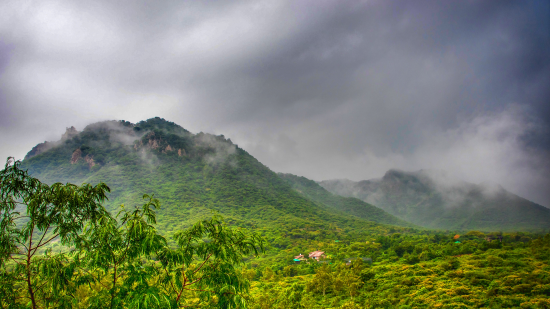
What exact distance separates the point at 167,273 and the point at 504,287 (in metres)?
25.3

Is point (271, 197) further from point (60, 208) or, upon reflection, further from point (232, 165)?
point (60, 208)

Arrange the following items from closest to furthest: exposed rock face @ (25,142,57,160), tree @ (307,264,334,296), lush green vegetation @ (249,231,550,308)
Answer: lush green vegetation @ (249,231,550,308) < tree @ (307,264,334,296) < exposed rock face @ (25,142,57,160)

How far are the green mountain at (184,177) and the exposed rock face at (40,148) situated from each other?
0.85 meters

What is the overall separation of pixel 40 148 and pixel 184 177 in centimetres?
10744

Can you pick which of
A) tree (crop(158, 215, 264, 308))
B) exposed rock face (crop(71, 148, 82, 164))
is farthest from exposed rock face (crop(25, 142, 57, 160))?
tree (crop(158, 215, 264, 308))

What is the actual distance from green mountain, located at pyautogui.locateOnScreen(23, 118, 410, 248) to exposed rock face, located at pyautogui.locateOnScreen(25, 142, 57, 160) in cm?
Result: 85

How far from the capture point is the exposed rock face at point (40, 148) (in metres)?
152

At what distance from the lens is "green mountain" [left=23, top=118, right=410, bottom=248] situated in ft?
324

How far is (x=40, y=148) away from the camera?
15400 centimetres

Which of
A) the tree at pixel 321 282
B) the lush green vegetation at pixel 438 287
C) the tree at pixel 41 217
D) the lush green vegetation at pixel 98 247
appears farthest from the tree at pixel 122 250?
the tree at pixel 321 282

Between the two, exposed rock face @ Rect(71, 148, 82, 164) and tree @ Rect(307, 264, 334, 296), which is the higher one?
exposed rock face @ Rect(71, 148, 82, 164)

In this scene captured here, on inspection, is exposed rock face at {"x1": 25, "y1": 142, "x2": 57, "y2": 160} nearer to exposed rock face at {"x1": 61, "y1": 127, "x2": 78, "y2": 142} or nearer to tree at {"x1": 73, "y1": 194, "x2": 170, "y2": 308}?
exposed rock face at {"x1": 61, "y1": 127, "x2": 78, "y2": 142}

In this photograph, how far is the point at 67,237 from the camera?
14.9ft

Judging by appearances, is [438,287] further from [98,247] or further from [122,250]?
[98,247]
